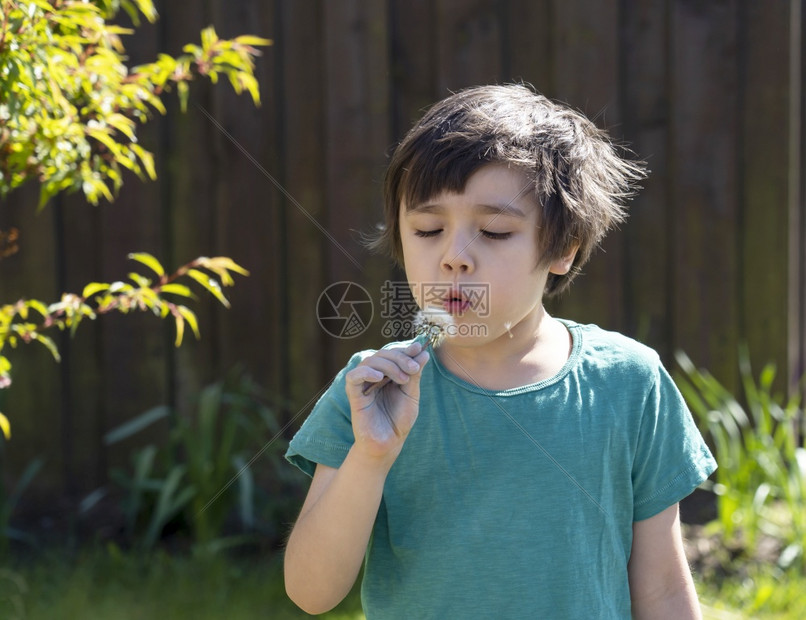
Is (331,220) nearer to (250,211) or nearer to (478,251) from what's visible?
(250,211)

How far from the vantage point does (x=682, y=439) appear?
1.48m

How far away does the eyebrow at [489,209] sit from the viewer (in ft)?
4.50

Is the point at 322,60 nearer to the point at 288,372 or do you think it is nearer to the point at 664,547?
the point at 288,372

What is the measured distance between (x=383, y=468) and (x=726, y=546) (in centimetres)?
197

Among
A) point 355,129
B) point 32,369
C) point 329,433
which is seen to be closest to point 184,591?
point 32,369

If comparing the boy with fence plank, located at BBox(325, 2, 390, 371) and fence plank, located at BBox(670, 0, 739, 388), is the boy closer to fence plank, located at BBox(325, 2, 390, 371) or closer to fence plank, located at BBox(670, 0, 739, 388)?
fence plank, located at BBox(325, 2, 390, 371)

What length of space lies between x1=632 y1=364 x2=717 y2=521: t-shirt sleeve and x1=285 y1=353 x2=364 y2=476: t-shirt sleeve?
0.47 m

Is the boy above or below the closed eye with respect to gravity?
below

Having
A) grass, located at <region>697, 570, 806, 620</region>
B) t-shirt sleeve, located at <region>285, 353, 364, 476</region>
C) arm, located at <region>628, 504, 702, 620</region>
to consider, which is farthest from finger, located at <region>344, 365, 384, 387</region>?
grass, located at <region>697, 570, 806, 620</region>

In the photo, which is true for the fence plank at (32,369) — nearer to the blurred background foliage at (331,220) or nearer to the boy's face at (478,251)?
the blurred background foliage at (331,220)

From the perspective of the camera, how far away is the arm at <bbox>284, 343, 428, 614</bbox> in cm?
126

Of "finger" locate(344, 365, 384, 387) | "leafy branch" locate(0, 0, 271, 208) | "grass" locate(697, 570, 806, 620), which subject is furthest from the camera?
"grass" locate(697, 570, 806, 620)

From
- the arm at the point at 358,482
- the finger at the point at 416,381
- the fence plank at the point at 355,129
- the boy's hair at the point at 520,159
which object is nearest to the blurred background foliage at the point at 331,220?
the fence plank at the point at 355,129

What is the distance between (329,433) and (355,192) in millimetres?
1962
